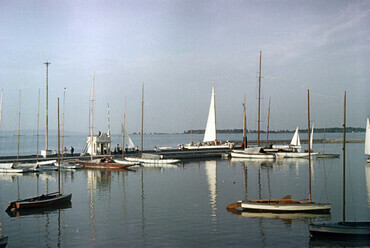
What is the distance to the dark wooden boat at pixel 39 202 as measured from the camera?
28016 millimetres

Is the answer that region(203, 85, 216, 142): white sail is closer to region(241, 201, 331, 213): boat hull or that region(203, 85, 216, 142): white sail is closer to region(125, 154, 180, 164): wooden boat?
region(125, 154, 180, 164): wooden boat

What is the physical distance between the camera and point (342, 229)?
64.3 ft

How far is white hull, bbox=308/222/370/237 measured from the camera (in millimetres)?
19328

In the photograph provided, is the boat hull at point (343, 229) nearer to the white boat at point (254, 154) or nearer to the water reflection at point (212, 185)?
the water reflection at point (212, 185)

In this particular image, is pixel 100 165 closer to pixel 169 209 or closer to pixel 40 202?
pixel 40 202

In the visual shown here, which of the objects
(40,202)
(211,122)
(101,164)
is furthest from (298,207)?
(211,122)

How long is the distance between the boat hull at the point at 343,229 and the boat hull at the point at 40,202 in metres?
18.9

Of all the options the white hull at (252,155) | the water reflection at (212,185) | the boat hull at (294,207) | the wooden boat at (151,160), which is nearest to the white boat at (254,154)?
the white hull at (252,155)

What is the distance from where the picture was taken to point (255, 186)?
3838 cm

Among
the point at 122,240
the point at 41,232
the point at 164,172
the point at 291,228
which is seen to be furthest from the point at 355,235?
the point at 164,172

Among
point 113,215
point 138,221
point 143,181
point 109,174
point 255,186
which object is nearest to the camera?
point 138,221

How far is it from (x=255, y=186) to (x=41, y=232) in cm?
2197

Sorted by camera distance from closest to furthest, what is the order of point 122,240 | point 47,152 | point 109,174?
point 122,240, point 109,174, point 47,152

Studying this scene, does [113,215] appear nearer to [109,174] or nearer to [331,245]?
[331,245]
